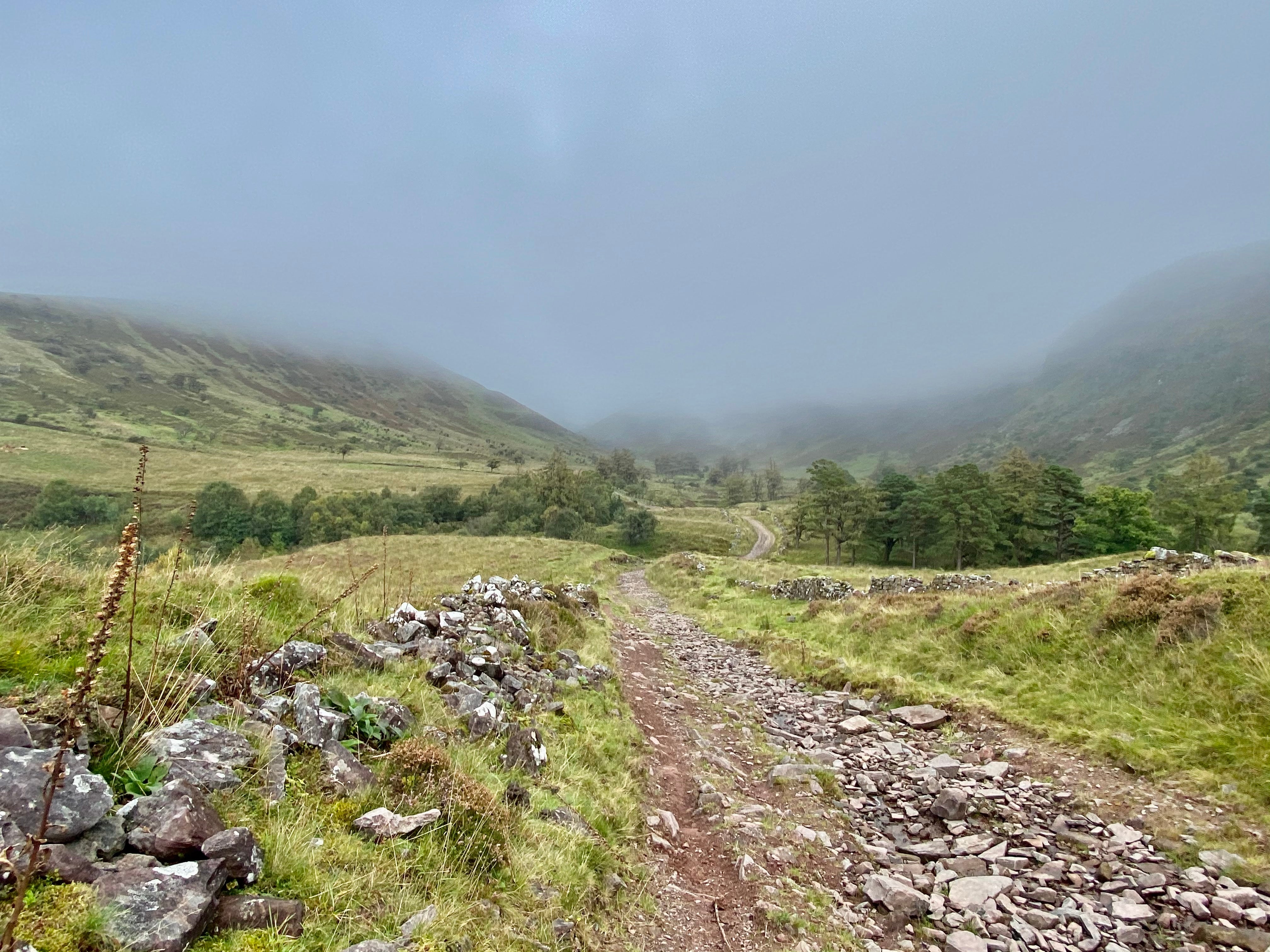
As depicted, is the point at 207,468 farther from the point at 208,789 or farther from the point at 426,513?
the point at 208,789

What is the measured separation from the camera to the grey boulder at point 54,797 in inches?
109

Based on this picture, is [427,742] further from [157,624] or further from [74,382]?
[74,382]

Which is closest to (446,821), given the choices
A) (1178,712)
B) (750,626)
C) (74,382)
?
(1178,712)

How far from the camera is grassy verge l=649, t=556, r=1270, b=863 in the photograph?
7.02 meters

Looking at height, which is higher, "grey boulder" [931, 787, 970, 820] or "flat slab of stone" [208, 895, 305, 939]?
"flat slab of stone" [208, 895, 305, 939]

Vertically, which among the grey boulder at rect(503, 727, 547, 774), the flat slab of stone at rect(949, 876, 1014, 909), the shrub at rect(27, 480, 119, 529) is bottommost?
the shrub at rect(27, 480, 119, 529)

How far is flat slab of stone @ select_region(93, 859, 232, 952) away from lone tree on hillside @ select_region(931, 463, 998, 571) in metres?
60.9

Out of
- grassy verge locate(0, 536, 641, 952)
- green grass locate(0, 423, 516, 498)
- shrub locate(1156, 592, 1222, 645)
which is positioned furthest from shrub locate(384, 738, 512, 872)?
green grass locate(0, 423, 516, 498)

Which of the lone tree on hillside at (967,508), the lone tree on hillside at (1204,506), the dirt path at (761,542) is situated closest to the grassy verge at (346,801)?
the lone tree on hillside at (967,508)

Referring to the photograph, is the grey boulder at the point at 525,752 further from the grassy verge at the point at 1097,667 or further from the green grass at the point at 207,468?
the green grass at the point at 207,468

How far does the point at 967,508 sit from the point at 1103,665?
49.4m

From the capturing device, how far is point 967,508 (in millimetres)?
52688

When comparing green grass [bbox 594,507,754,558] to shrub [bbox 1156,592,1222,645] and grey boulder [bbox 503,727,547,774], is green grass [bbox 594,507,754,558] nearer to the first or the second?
shrub [bbox 1156,592,1222,645]

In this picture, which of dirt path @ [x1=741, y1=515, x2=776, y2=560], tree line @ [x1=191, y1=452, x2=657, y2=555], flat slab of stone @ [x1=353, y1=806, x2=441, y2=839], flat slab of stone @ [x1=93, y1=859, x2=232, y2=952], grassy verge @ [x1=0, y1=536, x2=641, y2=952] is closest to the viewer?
flat slab of stone @ [x1=93, y1=859, x2=232, y2=952]
